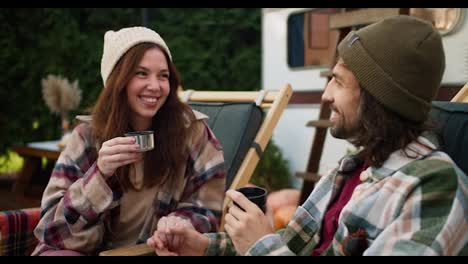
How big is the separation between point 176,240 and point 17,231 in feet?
2.65

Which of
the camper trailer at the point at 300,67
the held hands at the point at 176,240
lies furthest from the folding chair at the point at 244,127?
the camper trailer at the point at 300,67

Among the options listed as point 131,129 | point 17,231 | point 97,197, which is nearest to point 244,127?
point 131,129

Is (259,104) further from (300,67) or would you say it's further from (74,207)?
(300,67)

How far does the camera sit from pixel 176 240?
182cm

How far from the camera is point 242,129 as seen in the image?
2764mm

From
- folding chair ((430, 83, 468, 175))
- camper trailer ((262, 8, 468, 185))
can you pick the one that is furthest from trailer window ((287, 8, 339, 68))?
folding chair ((430, 83, 468, 175))

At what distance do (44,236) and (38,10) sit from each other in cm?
581

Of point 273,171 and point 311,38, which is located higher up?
point 311,38

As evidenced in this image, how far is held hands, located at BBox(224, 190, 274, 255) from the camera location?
57.0 inches

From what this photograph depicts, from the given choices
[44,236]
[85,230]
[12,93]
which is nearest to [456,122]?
[85,230]

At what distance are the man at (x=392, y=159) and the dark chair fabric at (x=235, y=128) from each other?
3.87ft

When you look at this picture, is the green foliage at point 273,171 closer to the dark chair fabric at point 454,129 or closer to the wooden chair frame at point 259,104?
the wooden chair frame at point 259,104

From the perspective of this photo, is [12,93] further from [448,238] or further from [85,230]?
[448,238]
